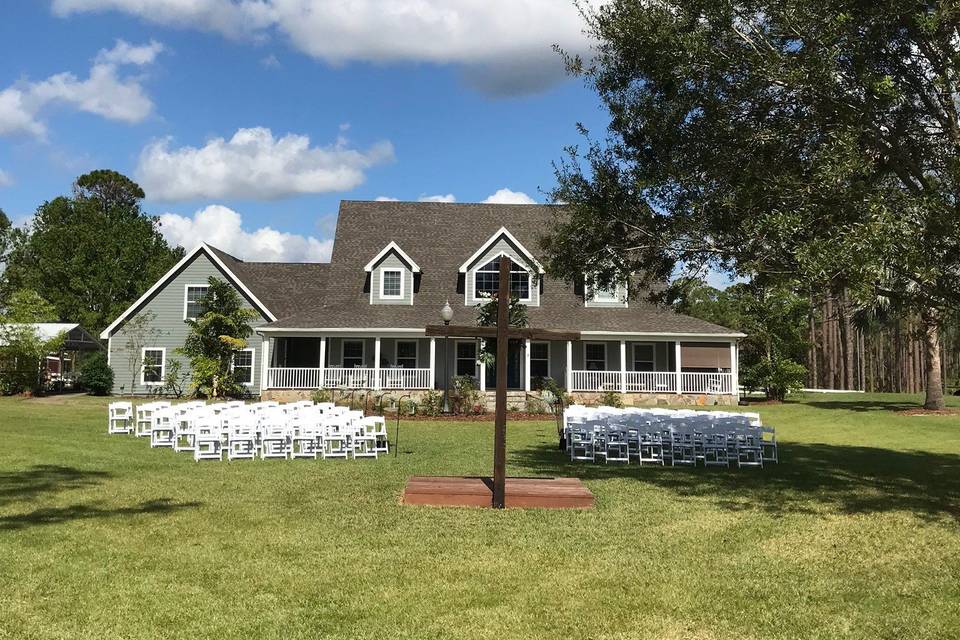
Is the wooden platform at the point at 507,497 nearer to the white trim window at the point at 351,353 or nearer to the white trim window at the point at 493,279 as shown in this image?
the white trim window at the point at 493,279

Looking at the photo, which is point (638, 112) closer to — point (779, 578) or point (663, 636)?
point (779, 578)

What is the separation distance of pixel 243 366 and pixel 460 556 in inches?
1074

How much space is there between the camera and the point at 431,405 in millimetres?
25344

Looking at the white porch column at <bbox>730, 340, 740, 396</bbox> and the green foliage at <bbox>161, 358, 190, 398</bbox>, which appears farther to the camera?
the green foliage at <bbox>161, 358, 190, 398</bbox>

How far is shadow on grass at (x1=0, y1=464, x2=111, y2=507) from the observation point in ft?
32.4

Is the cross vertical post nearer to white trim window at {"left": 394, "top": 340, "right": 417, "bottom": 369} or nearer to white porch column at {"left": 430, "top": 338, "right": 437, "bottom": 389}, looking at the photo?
white porch column at {"left": 430, "top": 338, "right": 437, "bottom": 389}

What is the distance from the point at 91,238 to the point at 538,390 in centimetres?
4304

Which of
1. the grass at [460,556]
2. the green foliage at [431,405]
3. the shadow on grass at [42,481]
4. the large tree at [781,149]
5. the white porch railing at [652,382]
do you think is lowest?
the grass at [460,556]

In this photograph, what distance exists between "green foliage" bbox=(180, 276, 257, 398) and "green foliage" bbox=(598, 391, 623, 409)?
574 inches

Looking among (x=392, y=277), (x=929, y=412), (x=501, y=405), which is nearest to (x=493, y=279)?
(x=392, y=277)

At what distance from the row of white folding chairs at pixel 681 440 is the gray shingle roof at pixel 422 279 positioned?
14341mm

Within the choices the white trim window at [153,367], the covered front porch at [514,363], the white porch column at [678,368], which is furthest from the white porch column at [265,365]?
the white porch column at [678,368]

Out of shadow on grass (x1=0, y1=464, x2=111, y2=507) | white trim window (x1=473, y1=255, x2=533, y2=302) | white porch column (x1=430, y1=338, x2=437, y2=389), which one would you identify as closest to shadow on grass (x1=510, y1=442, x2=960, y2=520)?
shadow on grass (x1=0, y1=464, x2=111, y2=507)

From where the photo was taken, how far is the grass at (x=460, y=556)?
210 inches
